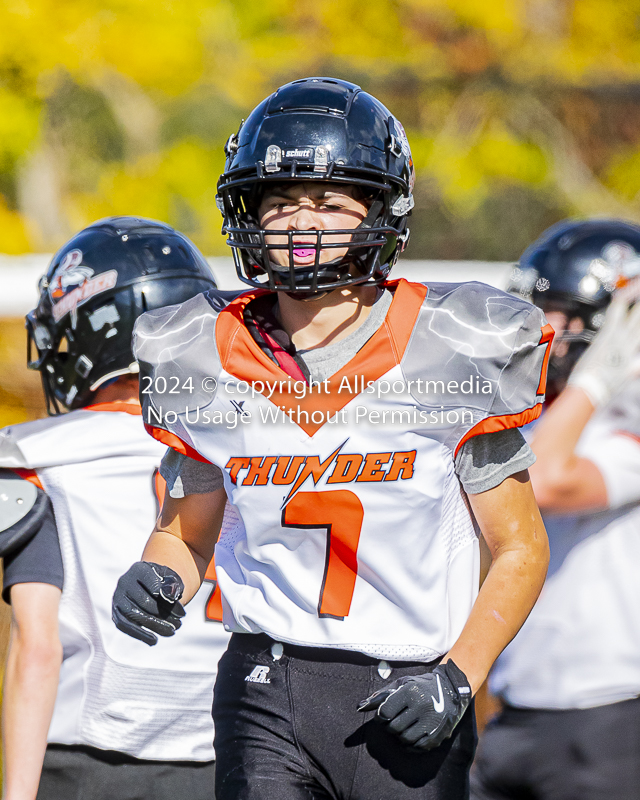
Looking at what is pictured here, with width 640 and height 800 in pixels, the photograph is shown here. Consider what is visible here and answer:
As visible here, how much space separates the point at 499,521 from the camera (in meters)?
1.98

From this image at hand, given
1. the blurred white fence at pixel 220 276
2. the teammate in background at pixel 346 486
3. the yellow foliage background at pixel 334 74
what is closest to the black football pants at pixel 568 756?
the teammate in background at pixel 346 486

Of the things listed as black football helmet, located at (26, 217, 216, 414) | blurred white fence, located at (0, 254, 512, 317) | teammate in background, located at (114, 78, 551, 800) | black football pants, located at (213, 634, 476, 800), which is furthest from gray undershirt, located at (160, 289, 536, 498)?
blurred white fence, located at (0, 254, 512, 317)

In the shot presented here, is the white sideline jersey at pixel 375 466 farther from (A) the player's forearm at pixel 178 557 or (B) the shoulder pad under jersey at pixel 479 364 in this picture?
(A) the player's forearm at pixel 178 557

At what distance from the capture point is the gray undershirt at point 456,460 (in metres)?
1.98

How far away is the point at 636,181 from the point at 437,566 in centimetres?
1204

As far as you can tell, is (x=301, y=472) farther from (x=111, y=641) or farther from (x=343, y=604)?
(x=111, y=641)

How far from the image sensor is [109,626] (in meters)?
2.44

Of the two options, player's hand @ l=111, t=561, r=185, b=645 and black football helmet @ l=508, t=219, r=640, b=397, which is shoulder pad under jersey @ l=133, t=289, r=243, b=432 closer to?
player's hand @ l=111, t=561, r=185, b=645

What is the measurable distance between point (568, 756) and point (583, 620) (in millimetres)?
356

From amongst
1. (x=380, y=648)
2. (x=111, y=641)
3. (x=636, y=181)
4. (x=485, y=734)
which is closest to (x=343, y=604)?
(x=380, y=648)

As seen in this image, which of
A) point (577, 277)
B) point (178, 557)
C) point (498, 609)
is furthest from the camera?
point (577, 277)

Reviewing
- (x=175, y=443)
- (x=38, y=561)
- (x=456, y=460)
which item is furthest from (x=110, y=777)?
(x=456, y=460)

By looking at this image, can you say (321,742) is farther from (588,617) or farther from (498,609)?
(588,617)

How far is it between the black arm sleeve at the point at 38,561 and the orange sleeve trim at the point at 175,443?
0.49 meters
